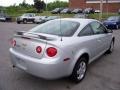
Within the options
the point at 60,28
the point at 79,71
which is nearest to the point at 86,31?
the point at 60,28

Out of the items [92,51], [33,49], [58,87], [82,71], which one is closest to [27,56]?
[33,49]

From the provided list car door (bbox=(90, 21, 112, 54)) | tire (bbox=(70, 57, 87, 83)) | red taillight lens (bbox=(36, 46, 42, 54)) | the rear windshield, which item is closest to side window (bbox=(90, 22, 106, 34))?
car door (bbox=(90, 21, 112, 54))

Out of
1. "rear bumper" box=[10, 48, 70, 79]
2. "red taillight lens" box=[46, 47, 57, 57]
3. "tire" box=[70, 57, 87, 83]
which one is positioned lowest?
"tire" box=[70, 57, 87, 83]

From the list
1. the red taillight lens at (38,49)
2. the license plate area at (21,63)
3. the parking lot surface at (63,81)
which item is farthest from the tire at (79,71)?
the license plate area at (21,63)

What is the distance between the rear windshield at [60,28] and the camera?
526 cm

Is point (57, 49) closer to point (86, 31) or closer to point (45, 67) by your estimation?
point (45, 67)

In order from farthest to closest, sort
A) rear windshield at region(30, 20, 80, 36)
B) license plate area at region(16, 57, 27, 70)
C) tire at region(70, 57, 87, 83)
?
rear windshield at region(30, 20, 80, 36) → tire at region(70, 57, 87, 83) → license plate area at region(16, 57, 27, 70)

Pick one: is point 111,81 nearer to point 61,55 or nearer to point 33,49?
point 61,55

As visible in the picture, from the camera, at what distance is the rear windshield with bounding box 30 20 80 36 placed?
526 centimetres

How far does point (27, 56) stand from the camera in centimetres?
475

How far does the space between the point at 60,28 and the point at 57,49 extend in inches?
44.2

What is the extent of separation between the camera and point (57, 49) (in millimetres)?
4484

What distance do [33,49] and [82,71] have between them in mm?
1413

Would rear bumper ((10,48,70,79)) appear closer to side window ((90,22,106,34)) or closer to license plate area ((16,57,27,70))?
license plate area ((16,57,27,70))
